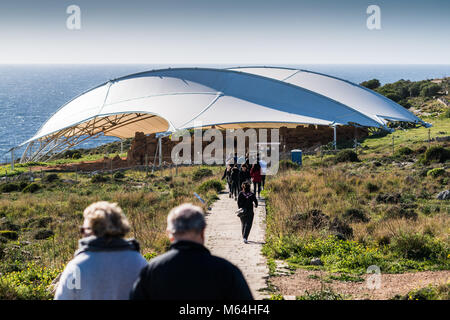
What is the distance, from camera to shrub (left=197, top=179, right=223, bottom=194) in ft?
→ 72.9

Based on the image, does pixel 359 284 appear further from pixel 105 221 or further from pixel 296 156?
pixel 296 156

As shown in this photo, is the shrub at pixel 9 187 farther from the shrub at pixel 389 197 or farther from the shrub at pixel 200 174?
the shrub at pixel 389 197

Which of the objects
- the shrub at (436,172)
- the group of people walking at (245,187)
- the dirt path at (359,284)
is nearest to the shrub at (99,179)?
the group of people walking at (245,187)

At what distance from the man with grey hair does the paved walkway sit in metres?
4.37

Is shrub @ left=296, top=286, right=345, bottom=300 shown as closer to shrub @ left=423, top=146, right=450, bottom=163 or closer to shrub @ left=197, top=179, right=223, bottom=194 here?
shrub @ left=197, top=179, right=223, bottom=194

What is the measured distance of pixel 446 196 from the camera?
19.8 meters

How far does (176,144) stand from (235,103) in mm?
4902

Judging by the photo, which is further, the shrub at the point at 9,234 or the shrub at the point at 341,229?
the shrub at the point at 9,234

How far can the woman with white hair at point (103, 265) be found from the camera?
16.0 feet

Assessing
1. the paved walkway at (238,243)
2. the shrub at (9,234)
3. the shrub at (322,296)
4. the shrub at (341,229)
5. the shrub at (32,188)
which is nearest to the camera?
the shrub at (322,296)

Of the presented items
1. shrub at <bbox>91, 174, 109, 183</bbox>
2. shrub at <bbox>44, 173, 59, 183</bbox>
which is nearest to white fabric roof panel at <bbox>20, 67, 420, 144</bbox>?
shrub at <bbox>44, 173, 59, 183</bbox>

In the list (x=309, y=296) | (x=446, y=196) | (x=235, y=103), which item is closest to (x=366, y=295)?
(x=309, y=296)
